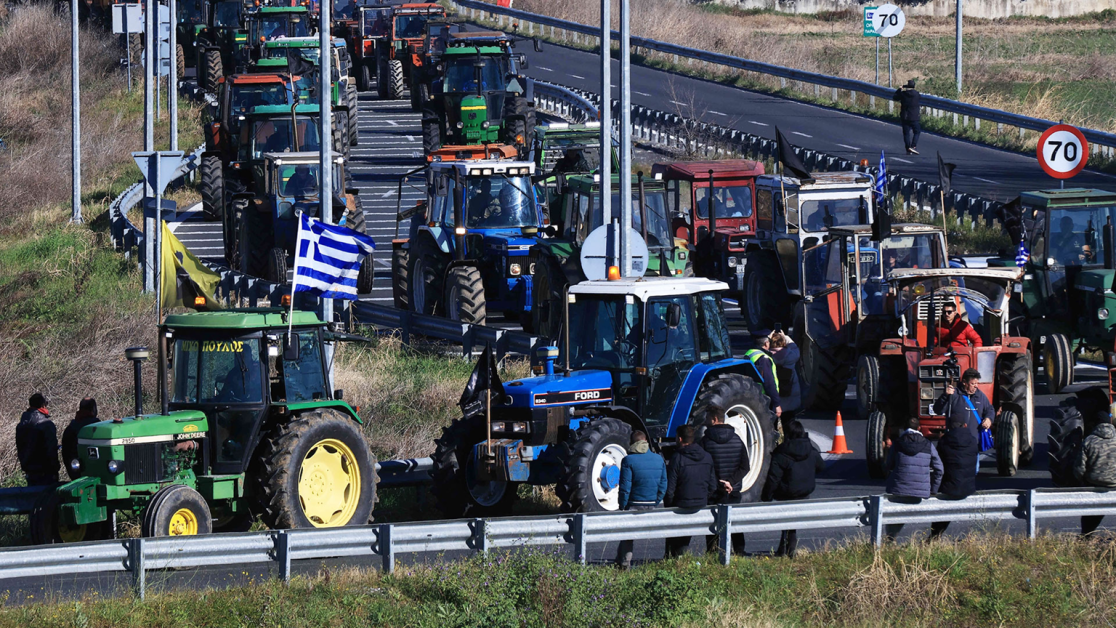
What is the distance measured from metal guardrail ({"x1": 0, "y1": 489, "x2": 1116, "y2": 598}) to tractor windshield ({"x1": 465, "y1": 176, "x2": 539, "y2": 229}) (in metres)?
11.5

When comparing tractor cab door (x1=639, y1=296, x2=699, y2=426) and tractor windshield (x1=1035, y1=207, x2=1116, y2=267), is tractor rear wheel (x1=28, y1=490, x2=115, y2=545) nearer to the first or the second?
tractor cab door (x1=639, y1=296, x2=699, y2=426)

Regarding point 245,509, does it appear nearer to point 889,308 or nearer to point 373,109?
point 889,308

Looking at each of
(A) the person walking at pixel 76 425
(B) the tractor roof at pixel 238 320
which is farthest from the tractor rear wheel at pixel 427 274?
(B) the tractor roof at pixel 238 320

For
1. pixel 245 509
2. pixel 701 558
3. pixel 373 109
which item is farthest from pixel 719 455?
pixel 373 109

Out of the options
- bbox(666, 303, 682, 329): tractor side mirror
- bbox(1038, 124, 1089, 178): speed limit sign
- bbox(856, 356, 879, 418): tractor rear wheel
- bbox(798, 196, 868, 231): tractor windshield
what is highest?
bbox(1038, 124, 1089, 178): speed limit sign

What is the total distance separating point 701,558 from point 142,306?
14775 millimetres

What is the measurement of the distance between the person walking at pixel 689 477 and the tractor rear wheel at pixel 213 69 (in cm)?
3792

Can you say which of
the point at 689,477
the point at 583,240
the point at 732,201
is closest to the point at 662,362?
the point at 689,477

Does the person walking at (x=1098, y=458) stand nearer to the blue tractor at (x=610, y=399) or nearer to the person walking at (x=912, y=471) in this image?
the person walking at (x=912, y=471)

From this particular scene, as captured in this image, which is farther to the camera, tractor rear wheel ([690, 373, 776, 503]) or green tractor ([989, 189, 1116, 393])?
green tractor ([989, 189, 1116, 393])

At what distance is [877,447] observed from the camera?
16.4 meters

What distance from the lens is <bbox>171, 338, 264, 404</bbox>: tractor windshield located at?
13.5 metres

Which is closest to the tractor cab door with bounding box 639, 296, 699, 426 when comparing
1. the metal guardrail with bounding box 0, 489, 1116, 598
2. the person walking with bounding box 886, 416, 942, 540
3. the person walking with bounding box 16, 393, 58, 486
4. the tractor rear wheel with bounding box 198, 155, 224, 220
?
the metal guardrail with bounding box 0, 489, 1116, 598

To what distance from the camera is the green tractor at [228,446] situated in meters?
12.9
